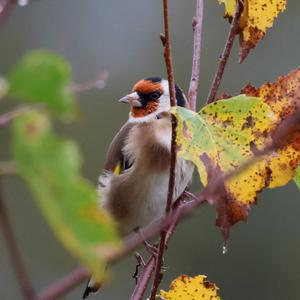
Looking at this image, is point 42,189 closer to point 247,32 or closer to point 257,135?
point 257,135

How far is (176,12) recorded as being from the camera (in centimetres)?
719

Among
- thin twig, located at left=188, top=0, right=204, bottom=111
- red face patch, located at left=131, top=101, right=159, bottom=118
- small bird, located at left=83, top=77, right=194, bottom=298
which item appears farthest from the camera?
red face patch, located at left=131, top=101, right=159, bottom=118

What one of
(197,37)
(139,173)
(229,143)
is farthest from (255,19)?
(139,173)

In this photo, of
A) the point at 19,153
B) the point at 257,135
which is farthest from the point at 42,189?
the point at 257,135

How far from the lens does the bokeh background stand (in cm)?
504

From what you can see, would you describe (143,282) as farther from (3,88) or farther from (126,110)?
(126,110)

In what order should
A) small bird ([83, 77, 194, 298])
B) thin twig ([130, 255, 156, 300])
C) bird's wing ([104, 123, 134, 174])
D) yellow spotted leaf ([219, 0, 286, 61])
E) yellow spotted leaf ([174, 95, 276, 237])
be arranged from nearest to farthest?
1. yellow spotted leaf ([174, 95, 276, 237])
2. thin twig ([130, 255, 156, 300])
3. yellow spotted leaf ([219, 0, 286, 61])
4. small bird ([83, 77, 194, 298])
5. bird's wing ([104, 123, 134, 174])

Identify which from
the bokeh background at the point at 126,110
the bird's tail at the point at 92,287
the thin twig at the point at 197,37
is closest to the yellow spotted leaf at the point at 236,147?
the thin twig at the point at 197,37

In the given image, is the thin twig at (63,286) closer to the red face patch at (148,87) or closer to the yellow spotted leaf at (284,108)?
the yellow spotted leaf at (284,108)

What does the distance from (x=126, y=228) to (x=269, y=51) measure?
4160 mm

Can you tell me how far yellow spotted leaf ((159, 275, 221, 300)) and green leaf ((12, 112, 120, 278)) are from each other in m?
0.82

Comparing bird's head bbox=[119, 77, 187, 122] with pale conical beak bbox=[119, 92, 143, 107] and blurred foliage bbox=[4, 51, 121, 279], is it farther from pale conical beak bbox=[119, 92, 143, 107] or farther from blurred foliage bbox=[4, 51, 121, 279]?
blurred foliage bbox=[4, 51, 121, 279]

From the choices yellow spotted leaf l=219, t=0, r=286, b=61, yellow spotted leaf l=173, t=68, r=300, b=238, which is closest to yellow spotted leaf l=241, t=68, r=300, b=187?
yellow spotted leaf l=173, t=68, r=300, b=238

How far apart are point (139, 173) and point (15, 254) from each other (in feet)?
5.92
